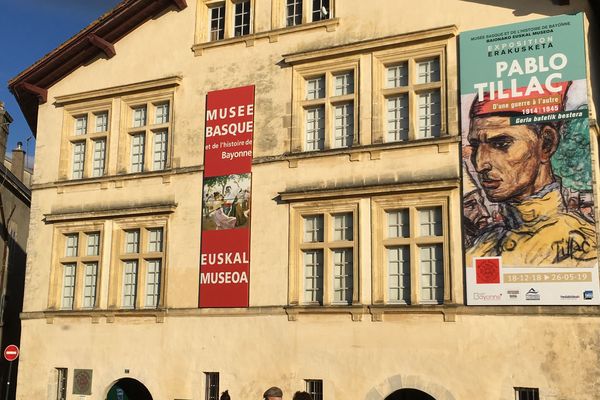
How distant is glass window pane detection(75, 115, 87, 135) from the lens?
2075 cm

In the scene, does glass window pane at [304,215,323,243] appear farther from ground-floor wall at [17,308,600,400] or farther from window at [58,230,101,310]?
window at [58,230,101,310]

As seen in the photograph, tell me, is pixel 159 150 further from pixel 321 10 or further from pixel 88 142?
pixel 321 10

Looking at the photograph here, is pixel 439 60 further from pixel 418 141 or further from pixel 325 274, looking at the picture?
pixel 325 274

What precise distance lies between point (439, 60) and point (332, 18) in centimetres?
274

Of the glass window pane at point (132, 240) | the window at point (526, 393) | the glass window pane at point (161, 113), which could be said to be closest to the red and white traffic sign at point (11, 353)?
the glass window pane at point (132, 240)

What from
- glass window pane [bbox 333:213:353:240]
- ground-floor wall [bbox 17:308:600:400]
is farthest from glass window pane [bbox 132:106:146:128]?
glass window pane [bbox 333:213:353:240]

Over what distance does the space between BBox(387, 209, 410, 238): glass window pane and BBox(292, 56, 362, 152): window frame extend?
66.3 inches

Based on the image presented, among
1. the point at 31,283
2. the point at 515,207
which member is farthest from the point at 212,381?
the point at 515,207

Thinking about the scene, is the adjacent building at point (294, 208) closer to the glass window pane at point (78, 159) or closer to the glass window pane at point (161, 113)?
the glass window pane at point (78, 159)

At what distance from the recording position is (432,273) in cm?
1554

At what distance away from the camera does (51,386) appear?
63.0 feet

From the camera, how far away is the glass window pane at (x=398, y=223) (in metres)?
16.0

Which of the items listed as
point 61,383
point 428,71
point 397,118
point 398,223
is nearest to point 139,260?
point 61,383

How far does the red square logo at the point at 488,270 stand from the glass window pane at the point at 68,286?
1011cm
